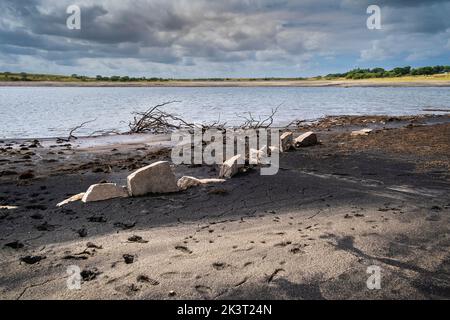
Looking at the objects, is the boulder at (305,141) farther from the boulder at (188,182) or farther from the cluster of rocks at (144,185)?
the boulder at (188,182)

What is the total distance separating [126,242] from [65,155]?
24.9 ft

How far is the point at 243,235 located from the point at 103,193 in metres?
2.77

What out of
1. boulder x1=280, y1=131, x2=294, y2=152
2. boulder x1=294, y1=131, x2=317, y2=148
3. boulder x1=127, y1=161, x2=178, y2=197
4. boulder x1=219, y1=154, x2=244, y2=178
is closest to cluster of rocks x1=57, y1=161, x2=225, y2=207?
boulder x1=127, y1=161, x2=178, y2=197

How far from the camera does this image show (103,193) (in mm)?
6754

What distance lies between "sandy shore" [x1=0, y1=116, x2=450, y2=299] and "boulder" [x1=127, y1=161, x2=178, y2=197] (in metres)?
0.22

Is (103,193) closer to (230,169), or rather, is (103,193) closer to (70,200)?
(70,200)

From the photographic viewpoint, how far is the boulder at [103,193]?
6637mm

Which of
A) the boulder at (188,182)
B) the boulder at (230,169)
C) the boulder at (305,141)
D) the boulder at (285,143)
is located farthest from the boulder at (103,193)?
the boulder at (305,141)

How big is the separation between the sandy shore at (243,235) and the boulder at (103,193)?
0.59 ft

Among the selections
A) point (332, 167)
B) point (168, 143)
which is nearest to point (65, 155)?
point (168, 143)

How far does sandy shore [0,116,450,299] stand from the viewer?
153 inches

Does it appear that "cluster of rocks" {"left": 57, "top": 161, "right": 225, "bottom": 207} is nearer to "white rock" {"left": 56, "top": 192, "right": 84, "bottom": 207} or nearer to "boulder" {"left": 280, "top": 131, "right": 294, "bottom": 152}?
"white rock" {"left": 56, "top": 192, "right": 84, "bottom": 207}

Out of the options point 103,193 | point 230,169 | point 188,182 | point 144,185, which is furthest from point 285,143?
point 103,193
